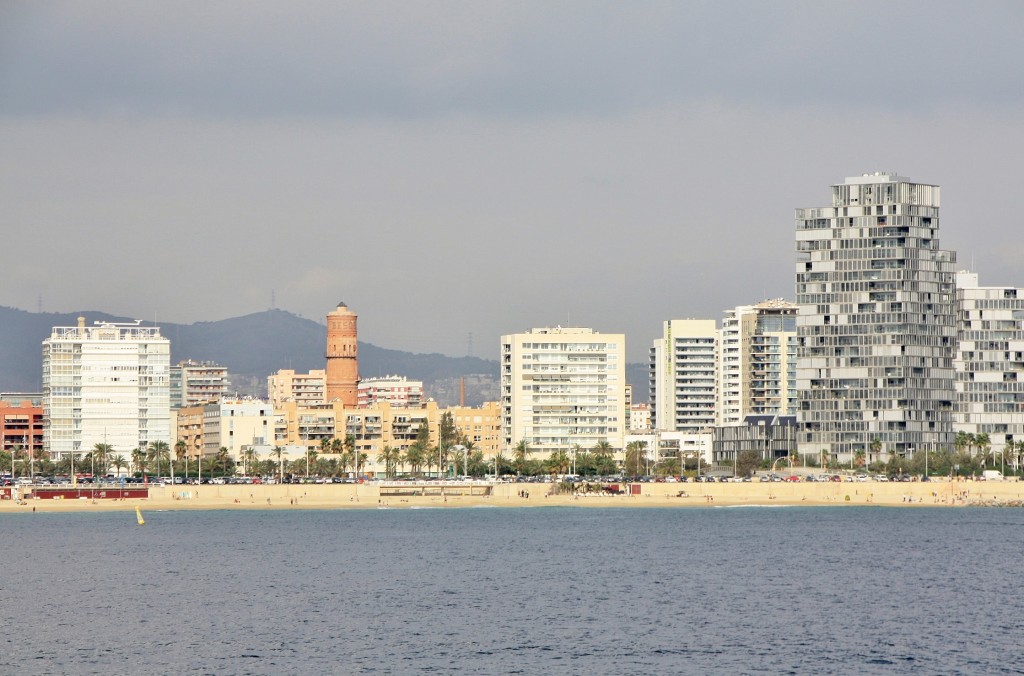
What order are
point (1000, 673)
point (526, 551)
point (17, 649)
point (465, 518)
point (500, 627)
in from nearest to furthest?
point (1000, 673)
point (17, 649)
point (500, 627)
point (526, 551)
point (465, 518)

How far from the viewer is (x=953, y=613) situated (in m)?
96.2

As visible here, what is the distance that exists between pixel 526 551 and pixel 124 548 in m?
35.4

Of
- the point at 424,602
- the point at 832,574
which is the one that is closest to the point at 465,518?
the point at 832,574

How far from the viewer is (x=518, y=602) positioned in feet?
334

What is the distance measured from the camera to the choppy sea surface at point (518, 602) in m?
79.7

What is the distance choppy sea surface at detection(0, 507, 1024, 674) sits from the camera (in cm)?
7969

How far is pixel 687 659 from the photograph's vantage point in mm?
79312

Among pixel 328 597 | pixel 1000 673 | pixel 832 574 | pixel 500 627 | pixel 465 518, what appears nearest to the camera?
pixel 1000 673

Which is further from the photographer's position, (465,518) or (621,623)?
(465,518)

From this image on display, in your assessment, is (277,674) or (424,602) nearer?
(277,674)

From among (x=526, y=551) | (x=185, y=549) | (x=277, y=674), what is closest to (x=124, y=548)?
(x=185, y=549)

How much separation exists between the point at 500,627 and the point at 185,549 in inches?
2470

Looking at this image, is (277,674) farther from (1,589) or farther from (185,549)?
(185,549)

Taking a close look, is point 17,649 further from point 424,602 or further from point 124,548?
point 124,548
